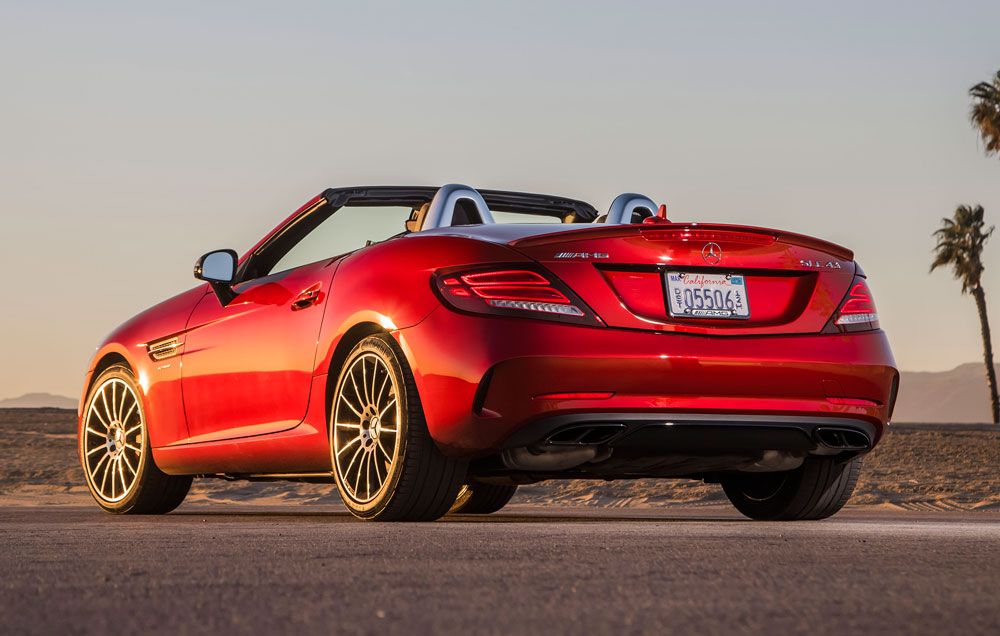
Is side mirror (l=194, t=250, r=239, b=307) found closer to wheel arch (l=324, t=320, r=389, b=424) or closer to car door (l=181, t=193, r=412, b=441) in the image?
car door (l=181, t=193, r=412, b=441)

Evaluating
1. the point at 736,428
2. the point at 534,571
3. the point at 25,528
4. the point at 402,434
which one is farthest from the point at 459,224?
the point at 534,571

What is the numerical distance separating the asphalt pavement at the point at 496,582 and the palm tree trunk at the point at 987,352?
170 ft

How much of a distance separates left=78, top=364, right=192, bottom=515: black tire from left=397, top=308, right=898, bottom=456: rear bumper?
2.88 meters

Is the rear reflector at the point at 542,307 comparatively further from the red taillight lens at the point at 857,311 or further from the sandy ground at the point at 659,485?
→ the sandy ground at the point at 659,485

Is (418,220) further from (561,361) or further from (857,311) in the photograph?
(857,311)

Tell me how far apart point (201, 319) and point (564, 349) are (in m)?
2.83

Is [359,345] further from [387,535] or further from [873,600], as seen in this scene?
[873,600]

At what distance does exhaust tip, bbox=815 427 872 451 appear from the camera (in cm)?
626

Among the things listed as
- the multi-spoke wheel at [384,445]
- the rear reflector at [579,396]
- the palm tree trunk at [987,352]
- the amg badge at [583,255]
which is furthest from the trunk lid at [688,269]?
the palm tree trunk at [987,352]

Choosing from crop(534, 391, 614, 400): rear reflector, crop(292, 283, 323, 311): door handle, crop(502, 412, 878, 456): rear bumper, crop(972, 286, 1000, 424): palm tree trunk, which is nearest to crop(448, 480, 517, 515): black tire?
crop(292, 283, 323, 311): door handle

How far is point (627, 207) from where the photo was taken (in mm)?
7328

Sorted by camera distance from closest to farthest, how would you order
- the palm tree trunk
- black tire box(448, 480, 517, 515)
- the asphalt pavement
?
the asphalt pavement < black tire box(448, 480, 517, 515) < the palm tree trunk

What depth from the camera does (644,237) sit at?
608cm

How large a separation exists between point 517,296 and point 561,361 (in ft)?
1.06
